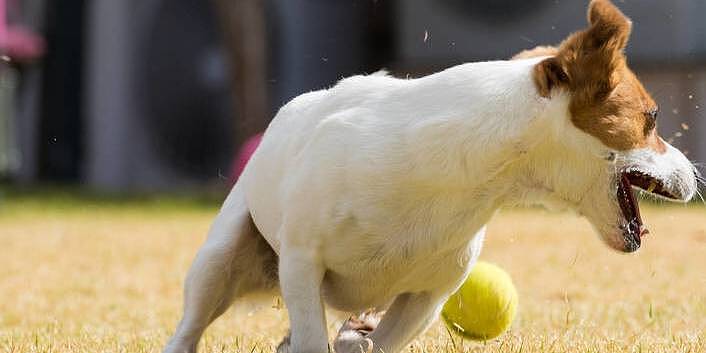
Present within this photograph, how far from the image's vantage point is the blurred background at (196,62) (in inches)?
624

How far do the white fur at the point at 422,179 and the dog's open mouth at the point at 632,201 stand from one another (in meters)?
0.04

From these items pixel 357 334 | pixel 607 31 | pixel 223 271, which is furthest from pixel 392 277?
pixel 607 31

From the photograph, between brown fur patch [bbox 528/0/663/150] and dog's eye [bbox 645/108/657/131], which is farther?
dog's eye [bbox 645/108/657/131]

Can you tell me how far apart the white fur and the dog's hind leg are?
15.8 inches

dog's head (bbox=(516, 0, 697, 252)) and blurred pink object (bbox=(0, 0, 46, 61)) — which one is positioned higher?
dog's head (bbox=(516, 0, 697, 252))

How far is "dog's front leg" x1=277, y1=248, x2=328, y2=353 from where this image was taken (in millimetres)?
3801

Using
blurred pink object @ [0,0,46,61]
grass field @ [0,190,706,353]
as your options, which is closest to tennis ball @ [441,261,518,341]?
grass field @ [0,190,706,353]

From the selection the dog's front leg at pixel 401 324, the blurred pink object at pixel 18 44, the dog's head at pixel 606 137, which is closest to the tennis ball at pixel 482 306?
the dog's front leg at pixel 401 324

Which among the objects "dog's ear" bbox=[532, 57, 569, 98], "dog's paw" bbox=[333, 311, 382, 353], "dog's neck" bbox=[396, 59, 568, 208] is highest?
"dog's ear" bbox=[532, 57, 569, 98]

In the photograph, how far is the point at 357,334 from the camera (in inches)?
172

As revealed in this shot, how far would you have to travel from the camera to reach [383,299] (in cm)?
404

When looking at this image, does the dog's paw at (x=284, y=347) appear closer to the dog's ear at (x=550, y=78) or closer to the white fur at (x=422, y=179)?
the white fur at (x=422, y=179)

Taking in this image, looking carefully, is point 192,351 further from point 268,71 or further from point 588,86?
point 268,71

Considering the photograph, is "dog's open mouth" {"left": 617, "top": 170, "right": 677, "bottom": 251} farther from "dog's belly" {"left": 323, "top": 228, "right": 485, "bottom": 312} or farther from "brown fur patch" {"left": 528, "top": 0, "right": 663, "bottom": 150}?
"dog's belly" {"left": 323, "top": 228, "right": 485, "bottom": 312}
